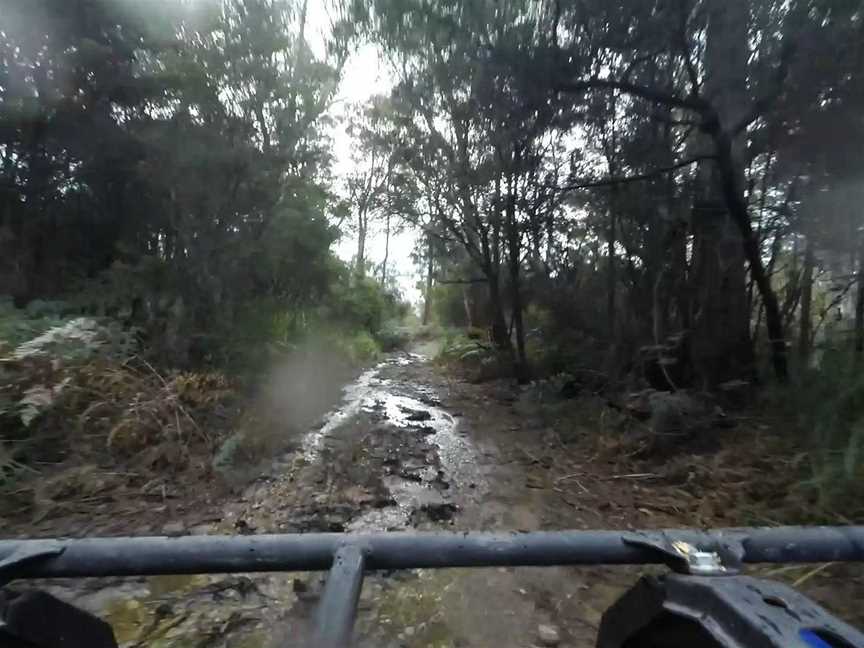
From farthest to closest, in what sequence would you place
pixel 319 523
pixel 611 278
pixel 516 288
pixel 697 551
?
pixel 516 288, pixel 611 278, pixel 319 523, pixel 697 551

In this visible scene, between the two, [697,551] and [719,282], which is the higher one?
[719,282]

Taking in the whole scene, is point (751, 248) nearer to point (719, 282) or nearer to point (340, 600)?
point (719, 282)

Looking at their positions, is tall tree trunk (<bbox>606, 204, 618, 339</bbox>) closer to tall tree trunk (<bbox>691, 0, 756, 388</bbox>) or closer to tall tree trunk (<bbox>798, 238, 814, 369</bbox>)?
tall tree trunk (<bbox>691, 0, 756, 388</bbox>)

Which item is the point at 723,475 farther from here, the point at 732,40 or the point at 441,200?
the point at 441,200

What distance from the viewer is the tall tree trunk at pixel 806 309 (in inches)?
240

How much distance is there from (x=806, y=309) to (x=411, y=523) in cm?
641

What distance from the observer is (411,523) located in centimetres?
374

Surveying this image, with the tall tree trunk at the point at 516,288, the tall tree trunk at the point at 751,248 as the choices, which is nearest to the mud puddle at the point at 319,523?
the tall tree trunk at the point at 516,288

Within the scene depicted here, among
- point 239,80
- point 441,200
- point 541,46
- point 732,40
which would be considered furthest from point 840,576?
point 441,200

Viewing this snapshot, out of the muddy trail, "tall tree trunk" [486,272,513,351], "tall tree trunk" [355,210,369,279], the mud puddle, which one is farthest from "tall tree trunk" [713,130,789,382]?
"tall tree trunk" [355,210,369,279]

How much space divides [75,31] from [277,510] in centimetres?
678

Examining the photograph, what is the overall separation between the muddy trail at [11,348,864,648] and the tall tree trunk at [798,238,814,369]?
3.18 metres

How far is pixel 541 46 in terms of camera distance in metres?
5.34

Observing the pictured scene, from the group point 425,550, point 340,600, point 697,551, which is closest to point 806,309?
point 697,551
